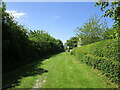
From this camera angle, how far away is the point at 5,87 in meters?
5.80

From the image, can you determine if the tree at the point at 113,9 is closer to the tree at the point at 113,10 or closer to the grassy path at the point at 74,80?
the tree at the point at 113,10

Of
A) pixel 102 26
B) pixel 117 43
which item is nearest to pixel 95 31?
pixel 102 26

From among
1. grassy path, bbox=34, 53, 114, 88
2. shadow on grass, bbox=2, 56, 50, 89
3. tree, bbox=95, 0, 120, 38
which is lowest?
grassy path, bbox=34, 53, 114, 88

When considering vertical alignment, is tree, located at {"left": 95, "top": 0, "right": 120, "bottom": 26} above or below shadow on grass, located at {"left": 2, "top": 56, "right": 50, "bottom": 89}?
above

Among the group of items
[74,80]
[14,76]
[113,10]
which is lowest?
[74,80]

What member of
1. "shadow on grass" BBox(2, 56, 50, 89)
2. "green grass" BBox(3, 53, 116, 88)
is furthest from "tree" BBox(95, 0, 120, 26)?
"shadow on grass" BBox(2, 56, 50, 89)

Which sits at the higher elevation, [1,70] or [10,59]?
[10,59]

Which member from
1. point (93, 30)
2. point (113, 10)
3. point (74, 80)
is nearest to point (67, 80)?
A: point (74, 80)

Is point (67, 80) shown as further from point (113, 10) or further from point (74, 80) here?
point (113, 10)

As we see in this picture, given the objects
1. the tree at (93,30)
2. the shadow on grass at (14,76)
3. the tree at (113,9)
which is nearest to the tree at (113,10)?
the tree at (113,9)

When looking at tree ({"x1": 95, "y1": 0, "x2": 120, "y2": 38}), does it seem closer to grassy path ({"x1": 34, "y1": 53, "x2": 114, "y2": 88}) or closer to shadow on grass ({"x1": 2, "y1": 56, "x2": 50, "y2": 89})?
grassy path ({"x1": 34, "y1": 53, "x2": 114, "y2": 88})

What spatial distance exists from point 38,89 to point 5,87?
6.68ft

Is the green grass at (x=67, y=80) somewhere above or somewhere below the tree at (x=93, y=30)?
below

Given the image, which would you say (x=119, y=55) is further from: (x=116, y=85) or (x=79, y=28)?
(x=79, y=28)
